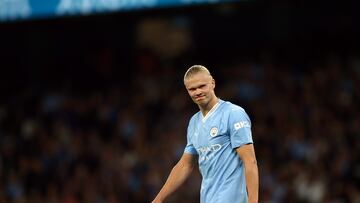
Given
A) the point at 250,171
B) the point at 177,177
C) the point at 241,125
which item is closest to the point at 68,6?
the point at 177,177

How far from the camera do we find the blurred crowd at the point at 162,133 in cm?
1216

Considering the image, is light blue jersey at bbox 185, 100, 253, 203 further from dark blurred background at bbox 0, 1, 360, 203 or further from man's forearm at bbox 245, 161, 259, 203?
dark blurred background at bbox 0, 1, 360, 203

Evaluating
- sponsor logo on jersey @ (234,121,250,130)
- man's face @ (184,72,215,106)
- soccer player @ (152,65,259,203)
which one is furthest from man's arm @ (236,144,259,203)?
man's face @ (184,72,215,106)

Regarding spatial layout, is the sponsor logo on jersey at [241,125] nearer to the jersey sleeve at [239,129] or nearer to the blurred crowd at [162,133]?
the jersey sleeve at [239,129]

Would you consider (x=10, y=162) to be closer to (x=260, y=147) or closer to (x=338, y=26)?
(x=260, y=147)

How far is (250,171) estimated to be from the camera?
5.83m

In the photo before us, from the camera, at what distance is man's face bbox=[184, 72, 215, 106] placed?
6.05m

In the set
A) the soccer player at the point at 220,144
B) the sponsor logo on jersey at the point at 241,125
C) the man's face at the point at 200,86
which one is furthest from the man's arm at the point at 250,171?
the man's face at the point at 200,86

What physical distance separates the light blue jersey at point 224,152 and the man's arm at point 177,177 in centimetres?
29

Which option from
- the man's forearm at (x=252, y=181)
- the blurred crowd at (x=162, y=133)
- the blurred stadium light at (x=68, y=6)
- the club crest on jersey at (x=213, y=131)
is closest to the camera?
the man's forearm at (x=252, y=181)

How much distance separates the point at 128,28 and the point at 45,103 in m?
2.98

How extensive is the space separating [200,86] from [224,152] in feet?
1.77

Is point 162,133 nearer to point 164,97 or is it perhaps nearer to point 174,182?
point 164,97

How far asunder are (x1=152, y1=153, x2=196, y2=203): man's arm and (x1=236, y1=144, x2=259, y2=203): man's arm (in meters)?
0.65
